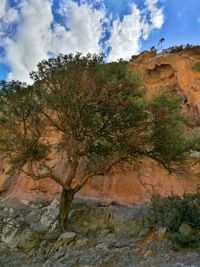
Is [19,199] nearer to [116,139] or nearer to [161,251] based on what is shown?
[116,139]

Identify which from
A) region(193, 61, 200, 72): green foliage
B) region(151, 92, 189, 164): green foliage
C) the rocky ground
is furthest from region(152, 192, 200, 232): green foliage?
region(193, 61, 200, 72): green foliage

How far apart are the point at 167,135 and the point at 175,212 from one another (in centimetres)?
454

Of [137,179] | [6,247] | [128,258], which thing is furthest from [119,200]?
[128,258]

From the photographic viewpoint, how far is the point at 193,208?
1362cm

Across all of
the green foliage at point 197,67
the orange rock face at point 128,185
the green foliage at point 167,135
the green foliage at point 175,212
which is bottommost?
the green foliage at point 175,212

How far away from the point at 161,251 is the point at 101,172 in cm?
568

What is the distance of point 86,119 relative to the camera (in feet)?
55.3

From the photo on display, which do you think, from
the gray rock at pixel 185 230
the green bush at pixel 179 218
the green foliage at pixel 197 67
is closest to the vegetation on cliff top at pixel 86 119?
the green bush at pixel 179 218

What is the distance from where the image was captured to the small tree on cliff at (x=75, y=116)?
54.1 feet

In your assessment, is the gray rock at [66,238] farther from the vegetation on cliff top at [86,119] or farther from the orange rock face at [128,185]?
the orange rock face at [128,185]

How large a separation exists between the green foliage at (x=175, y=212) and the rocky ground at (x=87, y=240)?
0.47 metres

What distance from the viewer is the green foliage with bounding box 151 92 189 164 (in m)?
16.8

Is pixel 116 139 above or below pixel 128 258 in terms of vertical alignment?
above

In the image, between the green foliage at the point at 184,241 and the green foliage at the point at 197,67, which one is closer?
the green foliage at the point at 184,241
